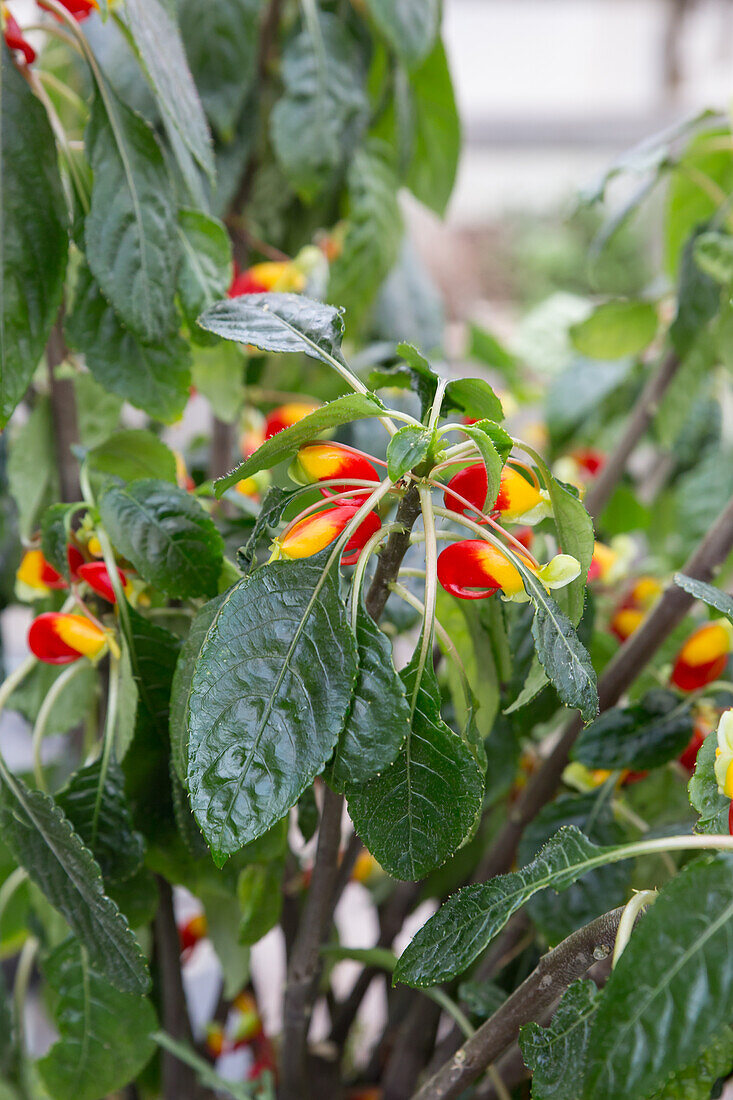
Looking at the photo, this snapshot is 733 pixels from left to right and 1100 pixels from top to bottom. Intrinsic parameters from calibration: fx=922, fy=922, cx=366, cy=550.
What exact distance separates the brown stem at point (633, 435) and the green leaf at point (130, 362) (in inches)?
11.6

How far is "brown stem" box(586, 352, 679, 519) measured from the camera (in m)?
0.57

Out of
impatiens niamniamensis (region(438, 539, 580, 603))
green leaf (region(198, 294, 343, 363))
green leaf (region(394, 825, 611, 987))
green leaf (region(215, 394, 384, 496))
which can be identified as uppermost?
green leaf (region(198, 294, 343, 363))

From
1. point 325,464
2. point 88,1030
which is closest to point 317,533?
point 325,464

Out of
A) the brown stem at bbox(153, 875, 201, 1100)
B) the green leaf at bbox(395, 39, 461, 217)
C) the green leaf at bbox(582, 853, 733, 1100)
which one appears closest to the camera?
the green leaf at bbox(582, 853, 733, 1100)

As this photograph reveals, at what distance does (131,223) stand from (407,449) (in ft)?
0.57

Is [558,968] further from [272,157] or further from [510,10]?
[510,10]

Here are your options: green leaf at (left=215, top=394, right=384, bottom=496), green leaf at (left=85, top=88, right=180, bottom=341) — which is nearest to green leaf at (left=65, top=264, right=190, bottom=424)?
green leaf at (left=85, top=88, right=180, bottom=341)

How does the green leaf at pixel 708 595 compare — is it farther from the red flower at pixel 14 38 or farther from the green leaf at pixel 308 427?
the red flower at pixel 14 38

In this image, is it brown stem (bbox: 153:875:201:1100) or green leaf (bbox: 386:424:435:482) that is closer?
green leaf (bbox: 386:424:435:482)

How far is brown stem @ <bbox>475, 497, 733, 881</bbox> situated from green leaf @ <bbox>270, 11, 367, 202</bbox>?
0.32 meters

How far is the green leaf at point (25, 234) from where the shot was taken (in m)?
0.33

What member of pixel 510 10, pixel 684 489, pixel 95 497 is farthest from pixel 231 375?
pixel 510 10

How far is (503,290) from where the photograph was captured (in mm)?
3275

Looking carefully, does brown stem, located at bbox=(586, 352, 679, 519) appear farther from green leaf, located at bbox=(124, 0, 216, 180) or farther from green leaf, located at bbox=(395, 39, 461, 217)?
green leaf, located at bbox=(124, 0, 216, 180)
